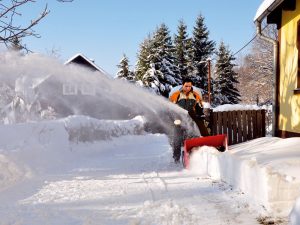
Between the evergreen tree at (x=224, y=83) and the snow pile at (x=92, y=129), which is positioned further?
the evergreen tree at (x=224, y=83)

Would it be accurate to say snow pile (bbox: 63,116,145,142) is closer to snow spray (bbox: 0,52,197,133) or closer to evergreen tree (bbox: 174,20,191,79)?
snow spray (bbox: 0,52,197,133)

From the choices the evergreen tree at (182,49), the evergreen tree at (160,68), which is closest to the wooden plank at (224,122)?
the evergreen tree at (160,68)

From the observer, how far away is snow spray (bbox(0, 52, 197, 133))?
14296 mm

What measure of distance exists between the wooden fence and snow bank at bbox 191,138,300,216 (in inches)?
120

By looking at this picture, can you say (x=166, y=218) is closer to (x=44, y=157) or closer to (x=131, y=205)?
(x=131, y=205)

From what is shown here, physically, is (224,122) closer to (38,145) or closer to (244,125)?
(244,125)

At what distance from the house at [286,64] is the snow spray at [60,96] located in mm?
3735

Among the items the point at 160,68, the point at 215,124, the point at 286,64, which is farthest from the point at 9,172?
the point at 160,68

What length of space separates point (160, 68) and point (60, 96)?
30.4ft

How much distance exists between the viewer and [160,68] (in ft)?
127

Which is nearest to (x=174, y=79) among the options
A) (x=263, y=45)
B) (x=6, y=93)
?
(x=263, y=45)

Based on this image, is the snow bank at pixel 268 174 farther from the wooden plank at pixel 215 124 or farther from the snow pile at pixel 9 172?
the snow pile at pixel 9 172

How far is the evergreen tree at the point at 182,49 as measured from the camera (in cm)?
4491

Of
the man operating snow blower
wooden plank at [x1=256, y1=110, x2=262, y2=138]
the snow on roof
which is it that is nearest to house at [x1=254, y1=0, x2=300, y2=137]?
the snow on roof
